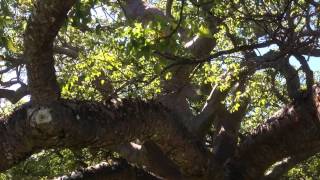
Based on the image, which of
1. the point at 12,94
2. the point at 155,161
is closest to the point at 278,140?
the point at 155,161

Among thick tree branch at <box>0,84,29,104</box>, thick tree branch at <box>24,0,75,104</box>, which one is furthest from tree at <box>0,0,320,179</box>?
thick tree branch at <box>0,84,29,104</box>

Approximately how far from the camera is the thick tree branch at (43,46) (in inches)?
151

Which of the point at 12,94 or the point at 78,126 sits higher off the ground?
the point at 12,94

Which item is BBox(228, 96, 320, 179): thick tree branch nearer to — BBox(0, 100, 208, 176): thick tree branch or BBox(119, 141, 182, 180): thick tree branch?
BBox(119, 141, 182, 180): thick tree branch

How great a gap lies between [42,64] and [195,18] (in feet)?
5.06

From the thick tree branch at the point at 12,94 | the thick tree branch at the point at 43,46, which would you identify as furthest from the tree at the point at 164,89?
the thick tree branch at the point at 12,94

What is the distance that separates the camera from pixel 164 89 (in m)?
6.53

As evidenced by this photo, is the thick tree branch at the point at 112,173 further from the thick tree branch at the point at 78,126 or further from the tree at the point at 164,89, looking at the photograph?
the thick tree branch at the point at 78,126

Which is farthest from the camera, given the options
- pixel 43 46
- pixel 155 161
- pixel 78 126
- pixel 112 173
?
pixel 112 173

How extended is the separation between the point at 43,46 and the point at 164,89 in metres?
2.64

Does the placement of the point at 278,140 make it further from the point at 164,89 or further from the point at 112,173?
the point at 112,173

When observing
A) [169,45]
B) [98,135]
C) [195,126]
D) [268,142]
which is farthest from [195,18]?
[195,126]

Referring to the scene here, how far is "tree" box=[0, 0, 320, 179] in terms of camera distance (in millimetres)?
4242

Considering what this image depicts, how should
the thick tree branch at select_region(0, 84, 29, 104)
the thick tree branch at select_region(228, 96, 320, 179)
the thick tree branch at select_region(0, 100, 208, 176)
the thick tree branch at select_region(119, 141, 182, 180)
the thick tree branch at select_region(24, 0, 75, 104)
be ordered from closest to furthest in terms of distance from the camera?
the thick tree branch at select_region(24, 0, 75, 104), the thick tree branch at select_region(0, 100, 208, 176), the thick tree branch at select_region(228, 96, 320, 179), the thick tree branch at select_region(119, 141, 182, 180), the thick tree branch at select_region(0, 84, 29, 104)
